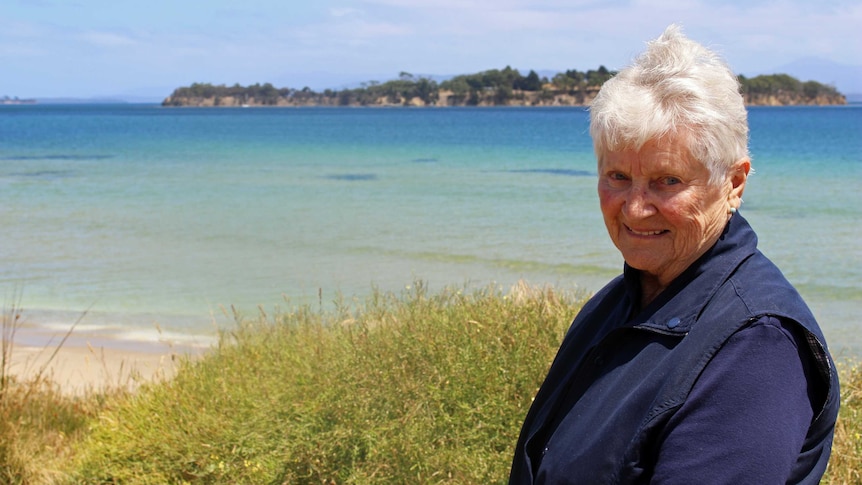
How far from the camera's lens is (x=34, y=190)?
26297 mm

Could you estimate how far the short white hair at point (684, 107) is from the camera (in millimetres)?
2031

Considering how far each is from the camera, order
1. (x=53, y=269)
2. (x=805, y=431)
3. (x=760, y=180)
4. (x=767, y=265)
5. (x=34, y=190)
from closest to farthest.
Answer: (x=805, y=431) < (x=767, y=265) < (x=53, y=269) < (x=34, y=190) < (x=760, y=180)

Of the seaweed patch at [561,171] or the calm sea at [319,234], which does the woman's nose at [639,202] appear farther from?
the seaweed patch at [561,171]

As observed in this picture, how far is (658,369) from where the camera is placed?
1.98 meters

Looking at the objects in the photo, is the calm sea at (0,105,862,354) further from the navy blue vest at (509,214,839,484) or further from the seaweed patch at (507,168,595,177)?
the navy blue vest at (509,214,839,484)

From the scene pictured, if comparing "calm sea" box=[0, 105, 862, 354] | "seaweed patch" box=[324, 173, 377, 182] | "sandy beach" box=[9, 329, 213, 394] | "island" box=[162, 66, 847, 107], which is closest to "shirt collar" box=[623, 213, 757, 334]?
"calm sea" box=[0, 105, 862, 354]

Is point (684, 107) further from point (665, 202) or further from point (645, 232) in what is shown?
point (645, 232)

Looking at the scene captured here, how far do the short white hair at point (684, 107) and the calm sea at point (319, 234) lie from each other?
3.21 ft

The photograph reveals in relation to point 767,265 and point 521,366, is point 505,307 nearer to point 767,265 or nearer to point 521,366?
point 521,366

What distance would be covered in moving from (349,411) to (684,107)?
258 cm

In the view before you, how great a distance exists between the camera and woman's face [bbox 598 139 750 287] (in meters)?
2.08

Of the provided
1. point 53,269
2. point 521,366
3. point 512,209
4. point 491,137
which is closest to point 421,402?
point 521,366

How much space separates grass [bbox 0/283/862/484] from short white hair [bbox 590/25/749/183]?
7.02 feet

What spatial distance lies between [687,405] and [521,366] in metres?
2.58
